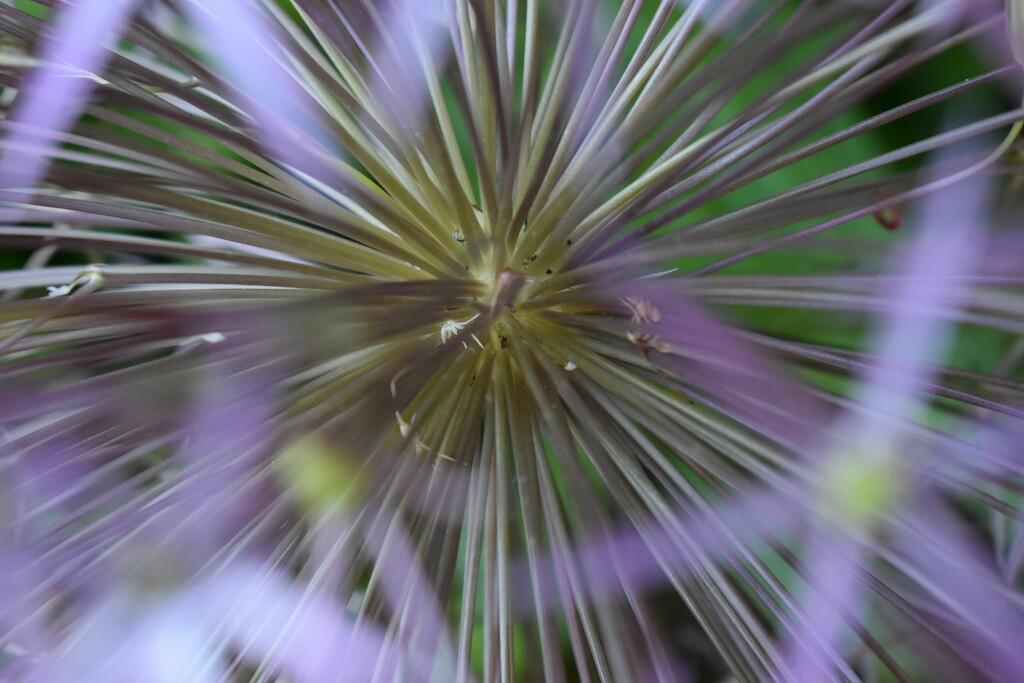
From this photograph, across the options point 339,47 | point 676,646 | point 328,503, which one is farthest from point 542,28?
point 676,646

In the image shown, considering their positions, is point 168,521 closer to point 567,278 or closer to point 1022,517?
point 567,278

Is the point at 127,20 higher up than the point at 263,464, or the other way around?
the point at 127,20

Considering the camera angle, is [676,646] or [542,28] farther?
[676,646]

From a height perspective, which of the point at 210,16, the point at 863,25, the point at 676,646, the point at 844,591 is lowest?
the point at 676,646

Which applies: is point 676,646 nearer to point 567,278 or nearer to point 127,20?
point 567,278

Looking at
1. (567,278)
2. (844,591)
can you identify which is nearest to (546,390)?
(567,278)

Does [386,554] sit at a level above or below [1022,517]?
below
